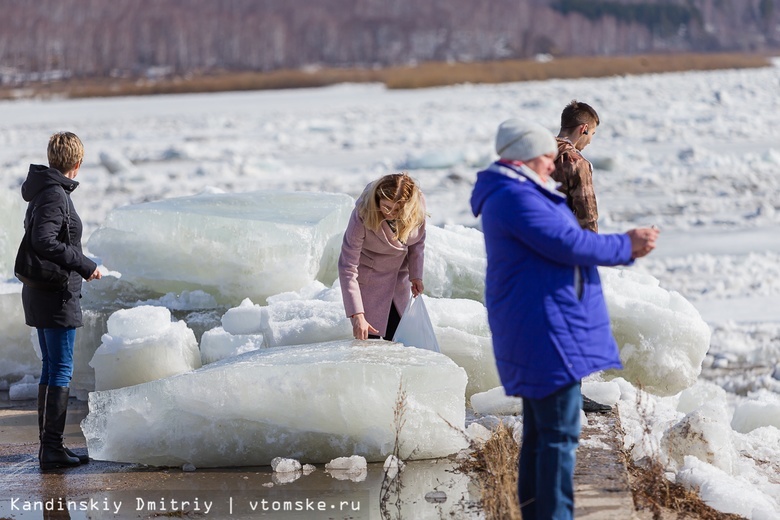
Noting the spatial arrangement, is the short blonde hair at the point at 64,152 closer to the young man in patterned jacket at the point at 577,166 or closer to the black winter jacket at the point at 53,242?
the black winter jacket at the point at 53,242

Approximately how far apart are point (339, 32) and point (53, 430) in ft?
343

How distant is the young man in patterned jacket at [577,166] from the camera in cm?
409

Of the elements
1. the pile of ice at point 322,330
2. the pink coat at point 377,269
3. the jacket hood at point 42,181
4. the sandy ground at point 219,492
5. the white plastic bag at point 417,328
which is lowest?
the sandy ground at point 219,492

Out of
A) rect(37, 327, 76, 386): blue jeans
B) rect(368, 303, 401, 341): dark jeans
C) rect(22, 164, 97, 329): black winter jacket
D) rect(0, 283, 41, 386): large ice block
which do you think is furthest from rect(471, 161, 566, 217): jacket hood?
rect(0, 283, 41, 386): large ice block

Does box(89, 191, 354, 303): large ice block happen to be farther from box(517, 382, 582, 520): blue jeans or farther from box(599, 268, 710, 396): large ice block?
box(517, 382, 582, 520): blue jeans

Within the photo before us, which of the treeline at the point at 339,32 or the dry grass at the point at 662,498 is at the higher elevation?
the treeline at the point at 339,32

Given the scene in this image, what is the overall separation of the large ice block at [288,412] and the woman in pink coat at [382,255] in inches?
10.0

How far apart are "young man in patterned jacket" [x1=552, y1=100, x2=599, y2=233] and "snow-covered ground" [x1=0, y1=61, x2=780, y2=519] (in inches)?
37.7

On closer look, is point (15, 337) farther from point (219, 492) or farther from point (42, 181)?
point (219, 492)

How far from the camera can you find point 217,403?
428cm

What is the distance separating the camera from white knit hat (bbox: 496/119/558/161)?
2.98 metres

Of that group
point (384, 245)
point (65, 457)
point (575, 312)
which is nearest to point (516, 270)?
point (575, 312)

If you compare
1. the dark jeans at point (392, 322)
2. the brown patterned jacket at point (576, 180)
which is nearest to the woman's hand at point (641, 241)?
the brown patterned jacket at point (576, 180)

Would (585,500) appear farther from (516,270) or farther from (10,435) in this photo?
(10,435)
